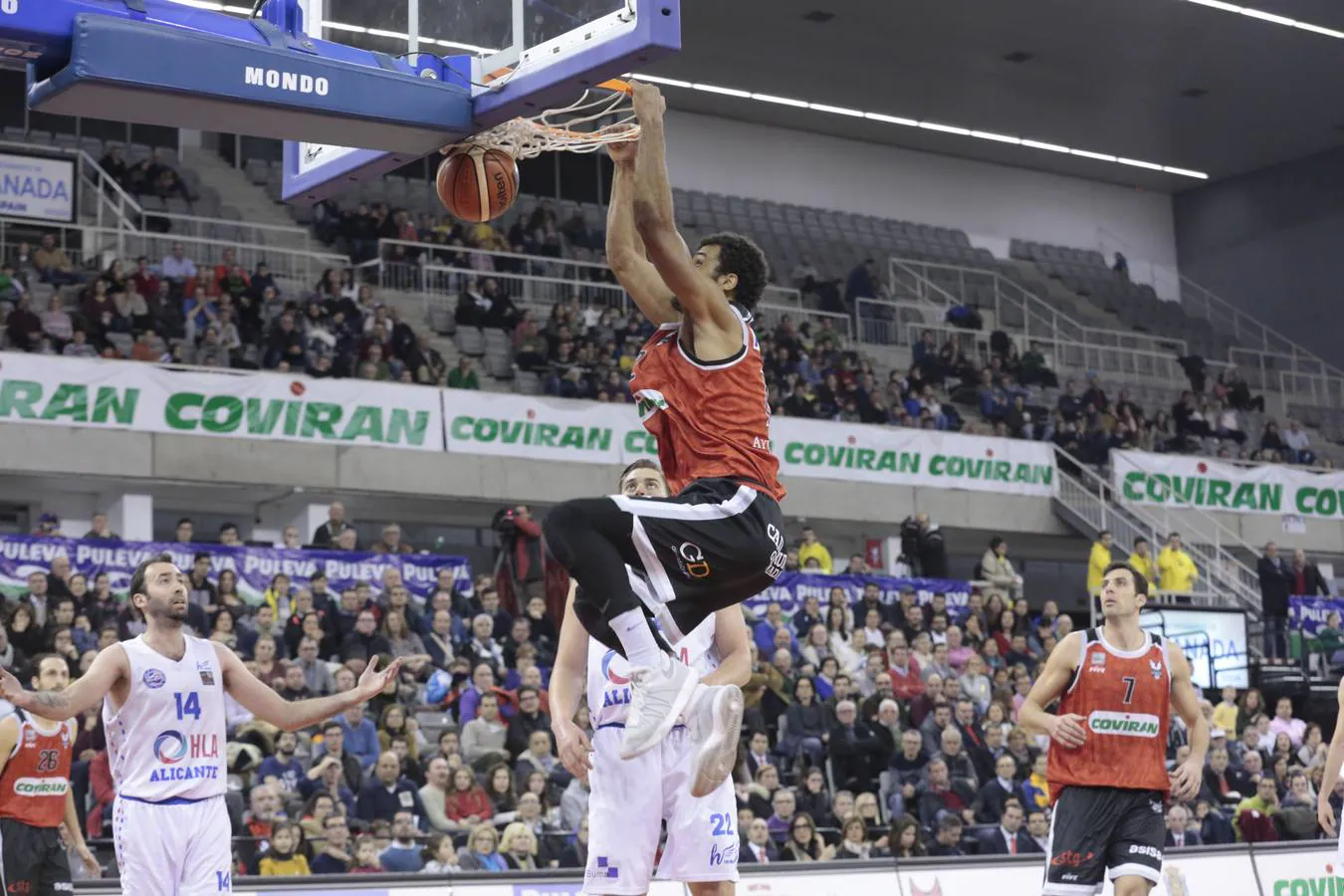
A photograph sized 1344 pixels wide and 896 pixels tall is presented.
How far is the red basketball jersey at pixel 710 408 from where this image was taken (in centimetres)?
643

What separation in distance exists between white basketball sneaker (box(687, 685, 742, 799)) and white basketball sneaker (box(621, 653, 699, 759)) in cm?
6

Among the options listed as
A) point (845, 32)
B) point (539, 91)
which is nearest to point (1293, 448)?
point (845, 32)

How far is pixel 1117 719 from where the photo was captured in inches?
376

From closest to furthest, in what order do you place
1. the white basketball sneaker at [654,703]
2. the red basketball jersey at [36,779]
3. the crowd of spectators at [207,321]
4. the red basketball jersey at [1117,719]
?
1. the white basketball sneaker at [654,703]
2. the red basketball jersey at [1117,719]
3. the red basketball jersey at [36,779]
4. the crowd of spectators at [207,321]

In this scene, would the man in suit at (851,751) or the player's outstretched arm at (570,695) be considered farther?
the man in suit at (851,751)

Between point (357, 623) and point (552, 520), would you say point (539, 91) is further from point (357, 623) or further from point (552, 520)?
point (357, 623)

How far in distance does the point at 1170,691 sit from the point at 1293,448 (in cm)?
2474

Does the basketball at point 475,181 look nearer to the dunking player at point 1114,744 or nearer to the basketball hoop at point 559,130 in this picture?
the basketball hoop at point 559,130

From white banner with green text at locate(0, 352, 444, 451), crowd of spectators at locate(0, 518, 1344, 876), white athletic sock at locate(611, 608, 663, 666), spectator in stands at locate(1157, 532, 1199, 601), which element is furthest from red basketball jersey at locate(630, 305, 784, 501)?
spectator in stands at locate(1157, 532, 1199, 601)

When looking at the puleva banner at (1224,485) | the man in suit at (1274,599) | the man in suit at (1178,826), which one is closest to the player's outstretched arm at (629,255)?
the man in suit at (1178,826)

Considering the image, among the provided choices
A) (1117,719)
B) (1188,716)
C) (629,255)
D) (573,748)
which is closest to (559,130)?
(629,255)

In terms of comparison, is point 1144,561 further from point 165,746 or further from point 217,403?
point 165,746

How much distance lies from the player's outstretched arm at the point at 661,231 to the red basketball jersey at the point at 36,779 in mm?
6013

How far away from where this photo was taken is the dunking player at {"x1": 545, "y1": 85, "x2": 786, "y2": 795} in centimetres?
610
